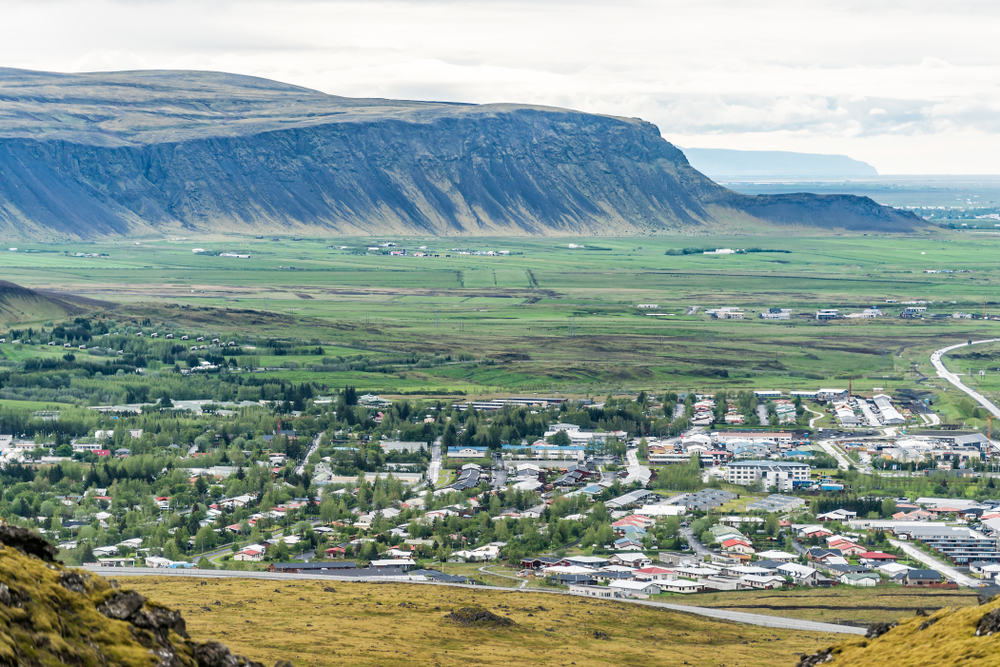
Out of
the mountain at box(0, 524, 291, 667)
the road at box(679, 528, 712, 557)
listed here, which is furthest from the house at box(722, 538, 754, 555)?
the mountain at box(0, 524, 291, 667)

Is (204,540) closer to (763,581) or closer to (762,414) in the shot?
(763,581)

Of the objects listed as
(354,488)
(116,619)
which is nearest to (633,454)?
(354,488)

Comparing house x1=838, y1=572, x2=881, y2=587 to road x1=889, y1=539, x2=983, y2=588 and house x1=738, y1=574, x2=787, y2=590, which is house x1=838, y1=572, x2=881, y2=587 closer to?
house x1=738, y1=574, x2=787, y2=590

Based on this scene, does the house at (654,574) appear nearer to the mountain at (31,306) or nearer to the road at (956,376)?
the road at (956,376)

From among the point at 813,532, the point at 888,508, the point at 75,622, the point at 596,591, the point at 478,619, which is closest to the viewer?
the point at 75,622

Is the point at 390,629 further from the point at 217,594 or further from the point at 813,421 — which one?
the point at 813,421

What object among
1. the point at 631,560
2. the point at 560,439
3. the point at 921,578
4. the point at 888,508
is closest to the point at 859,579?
the point at 921,578

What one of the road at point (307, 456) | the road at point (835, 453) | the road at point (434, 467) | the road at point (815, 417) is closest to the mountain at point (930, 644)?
the road at point (434, 467)
